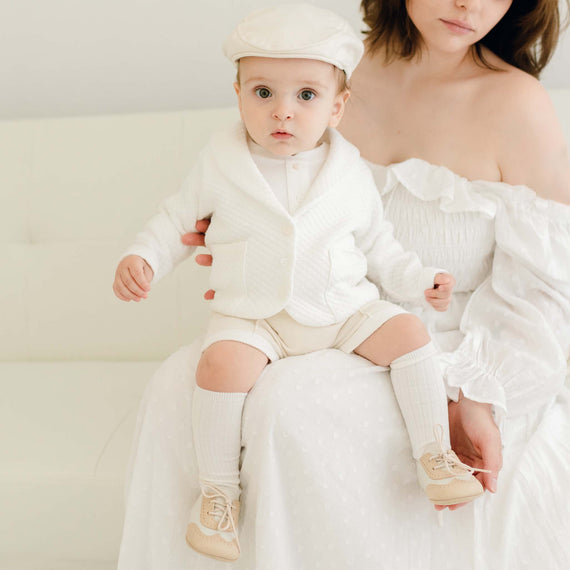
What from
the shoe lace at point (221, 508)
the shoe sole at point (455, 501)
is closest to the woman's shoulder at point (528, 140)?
the shoe sole at point (455, 501)

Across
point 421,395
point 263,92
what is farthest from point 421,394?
point 263,92

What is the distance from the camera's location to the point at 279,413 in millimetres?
1187

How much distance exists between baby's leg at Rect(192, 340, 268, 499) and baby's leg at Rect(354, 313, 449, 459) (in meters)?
0.24

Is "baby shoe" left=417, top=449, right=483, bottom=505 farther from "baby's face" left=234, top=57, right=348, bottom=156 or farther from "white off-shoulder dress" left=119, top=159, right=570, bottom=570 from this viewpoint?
"baby's face" left=234, top=57, right=348, bottom=156

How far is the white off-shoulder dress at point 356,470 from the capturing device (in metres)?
1.19

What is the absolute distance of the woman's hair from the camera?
62.4 inches

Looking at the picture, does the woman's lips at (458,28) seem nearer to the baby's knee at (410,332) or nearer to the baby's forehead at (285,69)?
the baby's forehead at (285,69)

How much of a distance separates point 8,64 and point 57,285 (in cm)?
77

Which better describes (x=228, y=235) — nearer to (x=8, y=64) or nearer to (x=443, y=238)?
(x=443, y=238)

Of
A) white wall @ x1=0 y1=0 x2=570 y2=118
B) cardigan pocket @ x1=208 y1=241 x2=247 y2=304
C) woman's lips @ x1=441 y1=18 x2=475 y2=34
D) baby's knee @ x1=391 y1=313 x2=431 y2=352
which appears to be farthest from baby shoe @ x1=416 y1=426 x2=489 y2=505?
white wall @ x1=0 y1=0 x2=570 y2=118

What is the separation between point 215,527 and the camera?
1.16 meters

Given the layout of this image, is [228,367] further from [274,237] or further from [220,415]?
[274,237]

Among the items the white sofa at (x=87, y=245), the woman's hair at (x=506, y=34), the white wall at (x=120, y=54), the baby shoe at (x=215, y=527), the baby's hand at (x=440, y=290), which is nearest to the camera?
the baby shoe at (x=215, y=527)

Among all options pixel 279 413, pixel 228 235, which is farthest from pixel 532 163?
pixel 279 413
